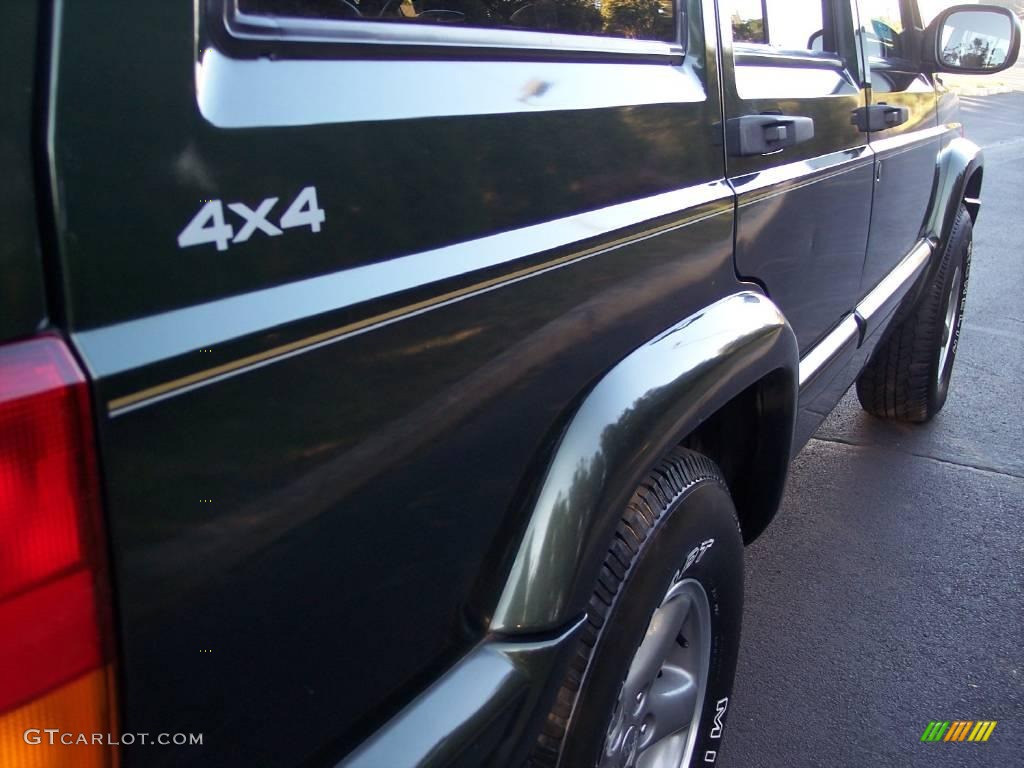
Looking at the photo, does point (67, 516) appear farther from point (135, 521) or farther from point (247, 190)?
point (247, 190)

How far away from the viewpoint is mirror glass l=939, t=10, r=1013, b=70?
331 cm

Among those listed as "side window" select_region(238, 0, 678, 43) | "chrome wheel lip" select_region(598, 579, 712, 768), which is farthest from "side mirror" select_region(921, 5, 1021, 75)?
"chrome wheel lip" select_region(598, 579, 712, 768)

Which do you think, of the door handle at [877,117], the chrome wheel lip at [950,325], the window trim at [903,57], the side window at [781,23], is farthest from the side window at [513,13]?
the chrome wheel lip at [950,325]

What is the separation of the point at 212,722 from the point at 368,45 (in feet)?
2.32

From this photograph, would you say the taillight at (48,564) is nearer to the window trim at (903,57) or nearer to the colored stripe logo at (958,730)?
the colored stripe logo at (958,730)

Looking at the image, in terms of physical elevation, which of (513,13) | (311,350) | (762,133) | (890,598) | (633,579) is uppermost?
(513,13)

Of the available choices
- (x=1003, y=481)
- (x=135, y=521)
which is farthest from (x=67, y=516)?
(x=1003, y=481)

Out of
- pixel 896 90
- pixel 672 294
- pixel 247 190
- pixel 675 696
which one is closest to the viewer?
pixel 247 190

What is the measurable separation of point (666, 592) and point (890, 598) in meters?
1.73

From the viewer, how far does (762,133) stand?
189cm

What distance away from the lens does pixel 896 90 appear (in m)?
3.02

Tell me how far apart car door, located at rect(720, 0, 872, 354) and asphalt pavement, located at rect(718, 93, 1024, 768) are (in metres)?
0.88

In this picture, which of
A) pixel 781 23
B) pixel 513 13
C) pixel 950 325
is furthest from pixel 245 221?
pixel 950 325

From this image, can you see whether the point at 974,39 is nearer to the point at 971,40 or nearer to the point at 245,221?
the point at 971,40
